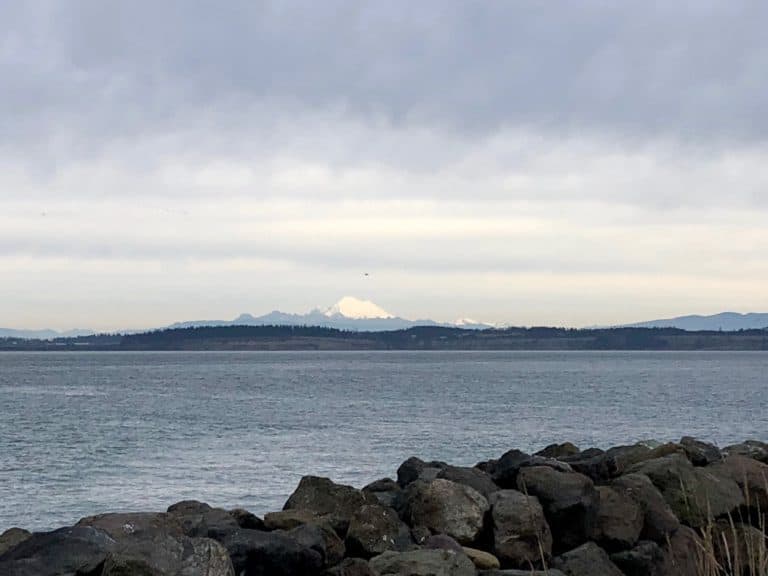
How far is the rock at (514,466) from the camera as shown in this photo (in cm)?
1365

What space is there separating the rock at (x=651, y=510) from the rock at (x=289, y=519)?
3.84m

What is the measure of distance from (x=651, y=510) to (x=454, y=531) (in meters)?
2.69

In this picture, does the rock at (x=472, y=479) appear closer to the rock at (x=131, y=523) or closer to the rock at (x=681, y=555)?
the rock at (x=681, y=555)

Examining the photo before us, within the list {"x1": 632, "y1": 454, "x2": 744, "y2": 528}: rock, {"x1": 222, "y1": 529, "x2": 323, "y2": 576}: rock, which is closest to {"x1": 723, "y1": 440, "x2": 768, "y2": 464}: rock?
{"x1": 632, "y1": 454, "x2": 744, "y2": 528}: rock

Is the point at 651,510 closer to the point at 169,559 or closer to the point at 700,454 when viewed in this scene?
the point at 700,454

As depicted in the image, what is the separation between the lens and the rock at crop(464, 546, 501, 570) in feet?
36.4

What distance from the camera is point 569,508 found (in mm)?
12031

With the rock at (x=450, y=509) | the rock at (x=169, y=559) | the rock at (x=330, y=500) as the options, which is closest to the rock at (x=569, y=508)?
the rock at (x=450, y=509)

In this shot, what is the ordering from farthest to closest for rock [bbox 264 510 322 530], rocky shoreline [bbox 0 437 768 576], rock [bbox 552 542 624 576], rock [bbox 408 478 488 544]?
rock [bbox 264 510 322 530] < rock [bbox 408 478 488 544] < rock [bbox 552 542 624 576] < rocky shoreline [bbox 0 437 768 576]

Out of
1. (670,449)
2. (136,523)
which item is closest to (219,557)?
(136,523)

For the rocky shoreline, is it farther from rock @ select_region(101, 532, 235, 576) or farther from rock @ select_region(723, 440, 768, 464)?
rock @ select_region(723, 440, 768, 464)

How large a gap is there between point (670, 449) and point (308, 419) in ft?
117

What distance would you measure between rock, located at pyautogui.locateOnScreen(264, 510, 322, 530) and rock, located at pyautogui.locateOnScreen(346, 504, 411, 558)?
52cm

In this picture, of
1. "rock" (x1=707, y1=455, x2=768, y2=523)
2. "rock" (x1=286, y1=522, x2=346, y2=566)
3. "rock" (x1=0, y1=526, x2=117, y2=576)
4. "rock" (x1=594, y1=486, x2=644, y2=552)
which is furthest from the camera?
"rock" (x1=707, y1=455, x2=768, y2=523)
